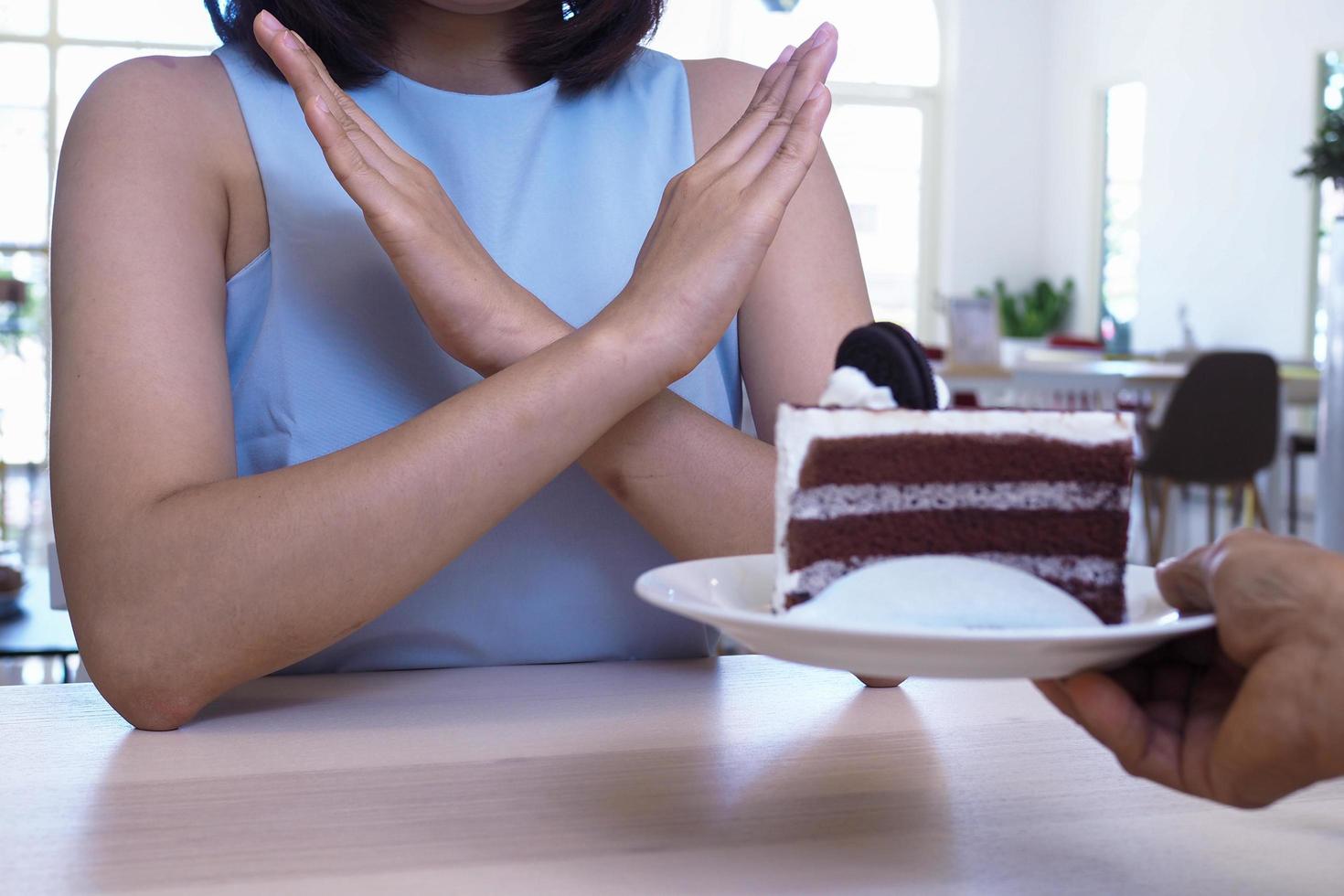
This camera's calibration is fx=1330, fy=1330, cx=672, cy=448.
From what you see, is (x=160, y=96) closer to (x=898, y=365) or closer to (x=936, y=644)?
(x=898, y=365)

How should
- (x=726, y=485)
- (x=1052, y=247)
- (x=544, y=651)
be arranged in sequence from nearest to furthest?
(x=726, y=485), (x=544, y=651), (x=1052, y=247)

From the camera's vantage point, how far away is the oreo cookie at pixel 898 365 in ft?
1.82

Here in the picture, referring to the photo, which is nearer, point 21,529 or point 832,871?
point 832,871

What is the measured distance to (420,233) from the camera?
805mm

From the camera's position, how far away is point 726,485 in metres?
0.86

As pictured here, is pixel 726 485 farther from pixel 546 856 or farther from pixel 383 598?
pixel 546 856

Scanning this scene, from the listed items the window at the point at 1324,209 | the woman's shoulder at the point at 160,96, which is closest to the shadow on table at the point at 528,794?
the woman's shoulder at the point at 160,96

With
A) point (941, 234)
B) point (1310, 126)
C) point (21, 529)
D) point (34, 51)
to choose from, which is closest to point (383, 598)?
point (21, 529)

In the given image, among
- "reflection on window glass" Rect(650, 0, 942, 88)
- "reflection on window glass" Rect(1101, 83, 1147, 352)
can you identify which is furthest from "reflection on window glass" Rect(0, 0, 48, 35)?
"reflection on window glass" Rect(1101, 83, 1147, 352)

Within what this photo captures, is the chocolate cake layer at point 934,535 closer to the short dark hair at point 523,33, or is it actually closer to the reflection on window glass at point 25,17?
the short dark hair at point 523,33

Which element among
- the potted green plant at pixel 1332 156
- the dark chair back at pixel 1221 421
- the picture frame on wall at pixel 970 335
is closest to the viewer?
the potted green plant at pixel 1332 156

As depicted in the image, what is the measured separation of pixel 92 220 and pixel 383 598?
34 cm

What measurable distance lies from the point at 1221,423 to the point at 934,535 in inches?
195

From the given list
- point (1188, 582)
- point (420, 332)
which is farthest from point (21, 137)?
point (1188, 582)
